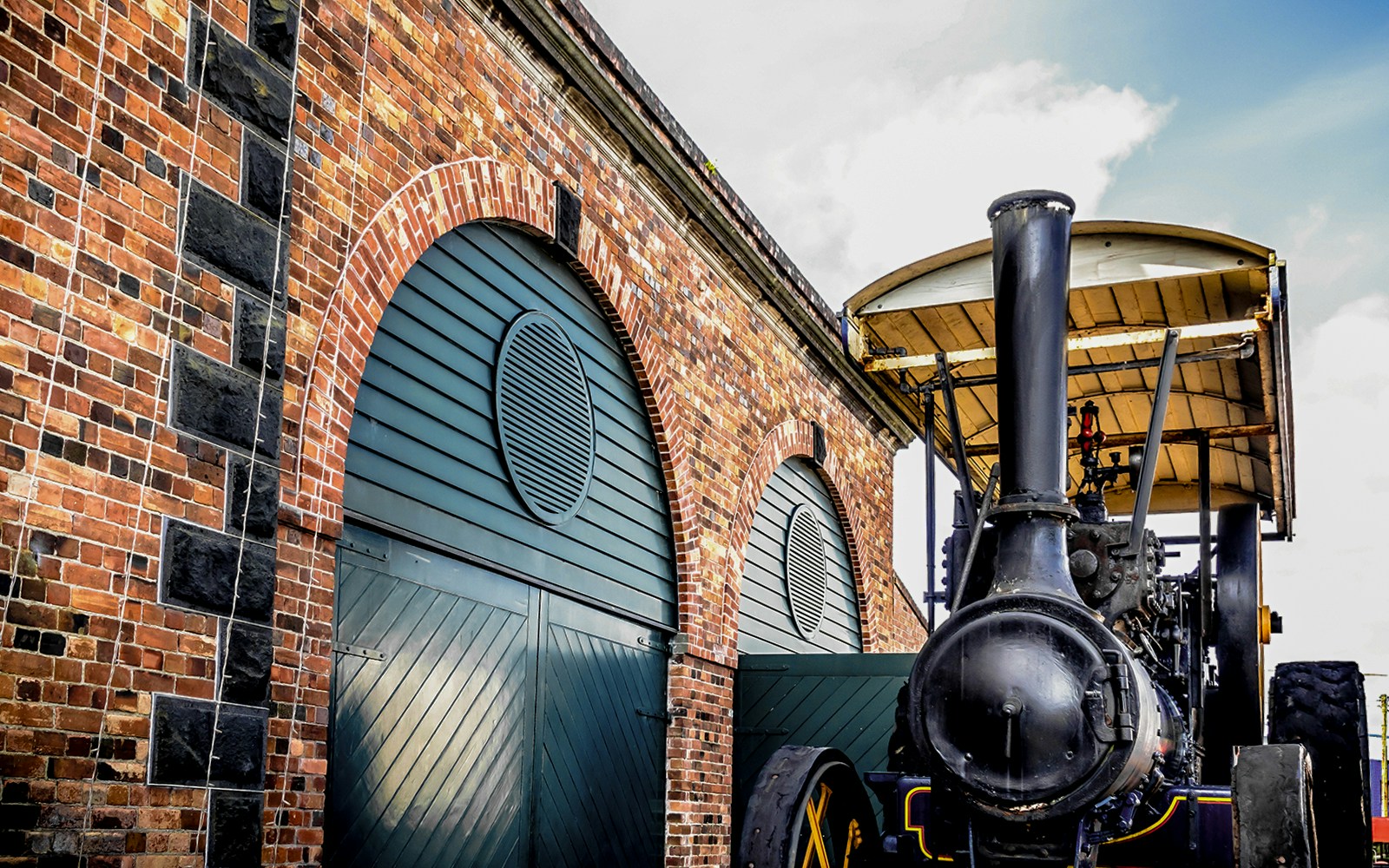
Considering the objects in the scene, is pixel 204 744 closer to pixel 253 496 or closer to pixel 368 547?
pixel 253 496

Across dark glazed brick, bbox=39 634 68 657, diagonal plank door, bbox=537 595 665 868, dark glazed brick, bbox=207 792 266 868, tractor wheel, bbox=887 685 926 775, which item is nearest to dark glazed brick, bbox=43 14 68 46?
dark glazed brick, bbox=39 634 68 657

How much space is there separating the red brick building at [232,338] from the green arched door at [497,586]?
44 mm

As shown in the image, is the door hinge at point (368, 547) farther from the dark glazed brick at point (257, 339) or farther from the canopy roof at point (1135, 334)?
the canopy roof at point (1135, 334)

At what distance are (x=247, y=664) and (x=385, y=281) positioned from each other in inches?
67.3

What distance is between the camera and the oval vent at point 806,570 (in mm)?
10039

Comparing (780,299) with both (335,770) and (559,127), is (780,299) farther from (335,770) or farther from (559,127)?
(335,770)

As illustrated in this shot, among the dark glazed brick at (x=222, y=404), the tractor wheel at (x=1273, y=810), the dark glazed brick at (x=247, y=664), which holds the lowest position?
the tractor wheel at (x=1273, y=810)

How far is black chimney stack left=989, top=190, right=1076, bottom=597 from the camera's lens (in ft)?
15.4

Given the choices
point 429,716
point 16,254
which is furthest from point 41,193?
point 429,716

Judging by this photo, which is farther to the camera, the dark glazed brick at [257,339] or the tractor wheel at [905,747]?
the tractor wheel at [905,747]

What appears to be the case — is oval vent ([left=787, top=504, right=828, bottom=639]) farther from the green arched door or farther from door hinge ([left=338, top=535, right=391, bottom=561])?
door hinge ([left=338, top=535, right=391, bottom=561])

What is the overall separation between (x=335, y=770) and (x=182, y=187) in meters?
2.15

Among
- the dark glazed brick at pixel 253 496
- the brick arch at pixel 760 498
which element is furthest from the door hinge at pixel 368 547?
the brick arch at pixel 760 498

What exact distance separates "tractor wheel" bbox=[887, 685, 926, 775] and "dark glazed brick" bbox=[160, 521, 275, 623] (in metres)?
2.16
